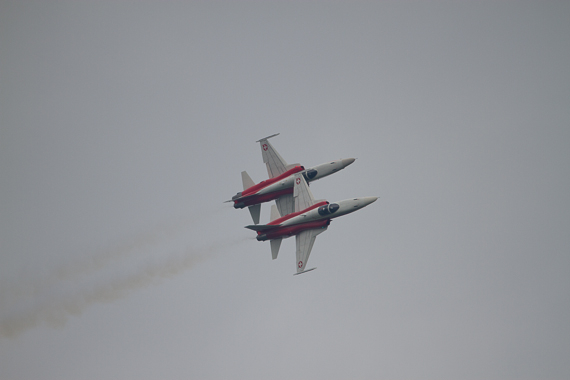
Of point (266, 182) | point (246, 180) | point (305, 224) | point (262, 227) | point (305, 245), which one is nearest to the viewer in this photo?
point (262, 227)

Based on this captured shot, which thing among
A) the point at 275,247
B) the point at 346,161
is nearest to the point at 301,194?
the point at 275,247

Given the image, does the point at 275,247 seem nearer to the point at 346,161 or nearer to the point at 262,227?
the point at 262,227

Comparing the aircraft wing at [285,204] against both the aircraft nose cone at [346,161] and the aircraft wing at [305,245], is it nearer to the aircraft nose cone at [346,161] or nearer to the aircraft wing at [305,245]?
the aircraft wing at [305,245]

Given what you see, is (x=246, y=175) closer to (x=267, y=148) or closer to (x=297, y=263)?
(x=267, y=148)

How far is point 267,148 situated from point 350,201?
14400mm

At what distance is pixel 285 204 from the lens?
9912 centimetres

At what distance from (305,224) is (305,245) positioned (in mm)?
2586

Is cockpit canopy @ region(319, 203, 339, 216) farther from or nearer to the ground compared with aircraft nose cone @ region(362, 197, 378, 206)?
farther from the ground

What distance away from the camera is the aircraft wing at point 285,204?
323 feet

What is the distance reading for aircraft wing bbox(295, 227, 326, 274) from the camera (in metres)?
93.6

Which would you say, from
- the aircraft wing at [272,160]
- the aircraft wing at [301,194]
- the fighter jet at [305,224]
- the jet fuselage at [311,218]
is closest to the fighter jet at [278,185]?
the aircraft wing at [272,160]

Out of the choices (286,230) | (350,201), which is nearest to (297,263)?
(286,230)

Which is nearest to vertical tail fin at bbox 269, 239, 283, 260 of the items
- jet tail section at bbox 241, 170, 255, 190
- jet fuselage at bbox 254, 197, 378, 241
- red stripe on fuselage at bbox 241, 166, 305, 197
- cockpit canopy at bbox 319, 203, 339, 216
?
jet fuselage at bbox 254, 197, 378, 241

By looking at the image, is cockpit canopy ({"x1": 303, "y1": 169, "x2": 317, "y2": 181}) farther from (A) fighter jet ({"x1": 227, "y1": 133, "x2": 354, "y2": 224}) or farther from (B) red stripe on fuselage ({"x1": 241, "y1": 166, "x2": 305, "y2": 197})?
(B) red stripe on fuselage ({"x1": 241, "y1": 166, "x2": 305, "y2": 197})
